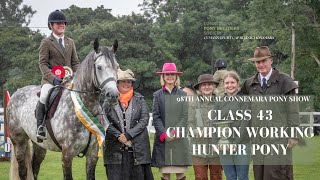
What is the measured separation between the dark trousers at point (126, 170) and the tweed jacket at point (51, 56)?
158 cm

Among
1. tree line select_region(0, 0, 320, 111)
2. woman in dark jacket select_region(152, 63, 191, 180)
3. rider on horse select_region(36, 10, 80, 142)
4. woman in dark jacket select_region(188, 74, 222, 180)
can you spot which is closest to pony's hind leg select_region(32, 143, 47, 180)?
rider on horse select_region(36, 10, 80, 142)

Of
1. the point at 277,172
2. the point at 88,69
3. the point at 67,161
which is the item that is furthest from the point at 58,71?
the point at 277,172

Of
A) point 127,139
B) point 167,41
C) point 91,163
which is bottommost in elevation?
point 91,163

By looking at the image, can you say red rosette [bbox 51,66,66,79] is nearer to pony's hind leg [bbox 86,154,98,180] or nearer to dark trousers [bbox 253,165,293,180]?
pony's hind leg [bbox 86,154,98,180]

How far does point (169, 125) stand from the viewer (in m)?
6.26

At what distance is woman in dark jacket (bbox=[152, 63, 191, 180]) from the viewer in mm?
6215

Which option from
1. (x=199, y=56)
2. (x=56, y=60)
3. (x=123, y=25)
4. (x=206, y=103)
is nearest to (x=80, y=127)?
(x=56, y=60)

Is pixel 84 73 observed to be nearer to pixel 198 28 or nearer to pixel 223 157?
pixel 223 157

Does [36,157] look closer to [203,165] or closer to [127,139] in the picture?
[127,139]

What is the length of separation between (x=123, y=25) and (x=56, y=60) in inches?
1142

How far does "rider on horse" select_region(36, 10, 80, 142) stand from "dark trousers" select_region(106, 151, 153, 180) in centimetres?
Result: 133

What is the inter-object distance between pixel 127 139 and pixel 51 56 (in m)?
1.93

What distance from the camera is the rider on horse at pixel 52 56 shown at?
6.78 m

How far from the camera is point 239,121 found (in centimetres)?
586
